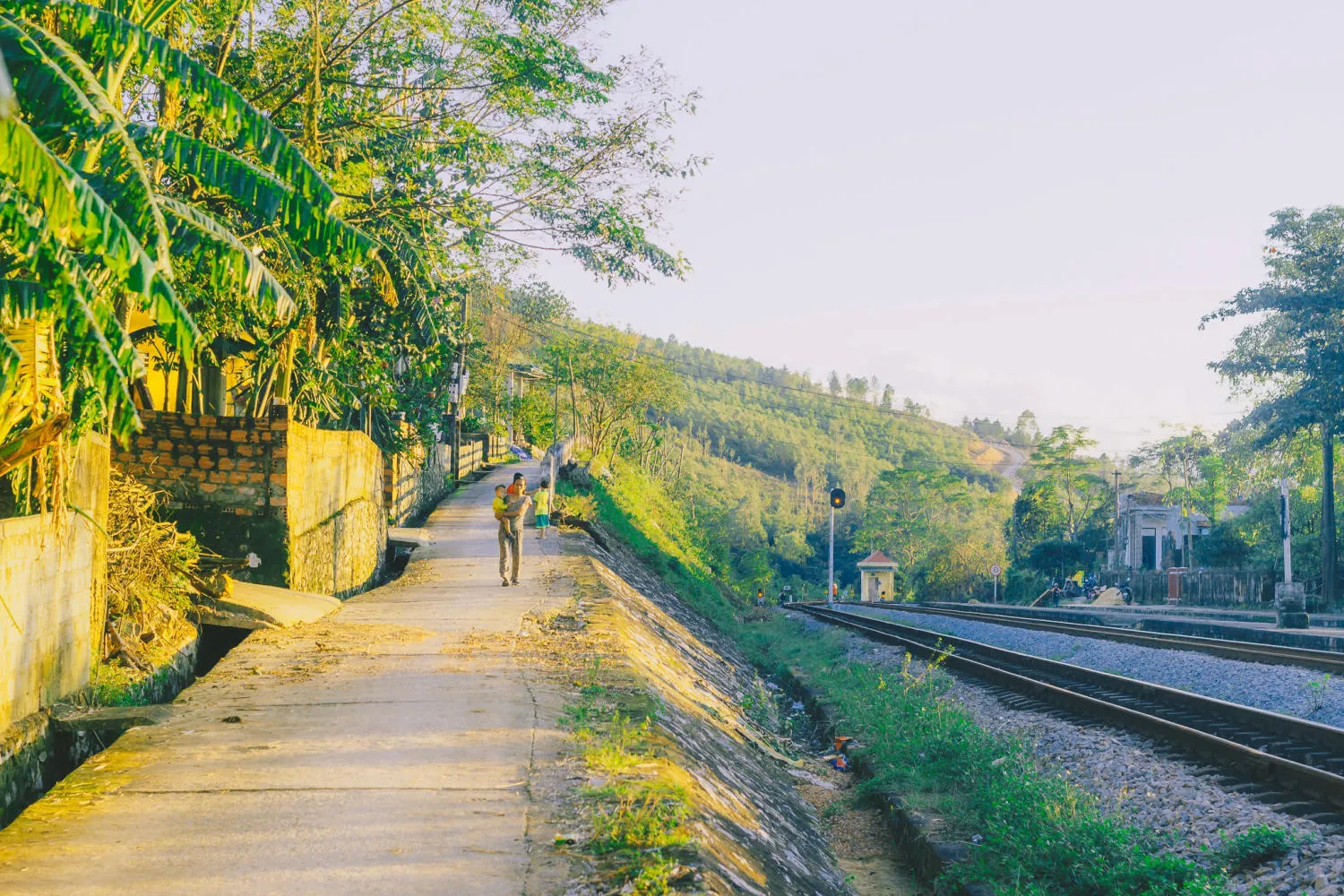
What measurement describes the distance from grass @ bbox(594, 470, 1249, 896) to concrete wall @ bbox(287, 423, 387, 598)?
6.26m

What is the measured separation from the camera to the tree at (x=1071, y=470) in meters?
67.0

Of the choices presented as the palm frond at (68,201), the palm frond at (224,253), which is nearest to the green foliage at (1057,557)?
the palm frond at (224,253)

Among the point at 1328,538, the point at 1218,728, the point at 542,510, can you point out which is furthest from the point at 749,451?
the point at 1218,728

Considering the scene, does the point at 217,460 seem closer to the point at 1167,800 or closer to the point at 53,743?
the point at 53,743

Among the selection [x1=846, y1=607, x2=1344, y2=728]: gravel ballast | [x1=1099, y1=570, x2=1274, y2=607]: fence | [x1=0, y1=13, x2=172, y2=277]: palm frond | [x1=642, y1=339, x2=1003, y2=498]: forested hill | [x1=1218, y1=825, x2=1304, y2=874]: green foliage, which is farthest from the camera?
[x1=642, y1=339, x2=1003, y2=498]: forested hill

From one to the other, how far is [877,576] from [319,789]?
69.3 metres

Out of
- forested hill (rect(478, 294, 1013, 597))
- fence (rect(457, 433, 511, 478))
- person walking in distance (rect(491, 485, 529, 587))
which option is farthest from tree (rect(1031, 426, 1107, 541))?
person walking in distance (rect(491, 485, 529, 587))

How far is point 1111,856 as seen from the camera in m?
6.06

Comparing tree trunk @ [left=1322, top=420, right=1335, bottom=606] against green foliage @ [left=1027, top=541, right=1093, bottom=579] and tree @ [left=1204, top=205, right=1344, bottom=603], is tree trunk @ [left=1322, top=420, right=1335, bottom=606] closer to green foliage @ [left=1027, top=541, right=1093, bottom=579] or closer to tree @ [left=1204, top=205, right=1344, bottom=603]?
tree @ [left=1204, top=205, right=1344, bottom=603]

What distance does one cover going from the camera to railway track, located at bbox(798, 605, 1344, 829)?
22.5 ft

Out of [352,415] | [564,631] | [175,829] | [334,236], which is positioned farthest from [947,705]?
[352,415]

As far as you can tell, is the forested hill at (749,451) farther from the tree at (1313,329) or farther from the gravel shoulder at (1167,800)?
the tree at (1313,329)

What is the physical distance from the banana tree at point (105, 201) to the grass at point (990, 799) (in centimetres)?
577

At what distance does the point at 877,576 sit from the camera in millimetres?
72125
